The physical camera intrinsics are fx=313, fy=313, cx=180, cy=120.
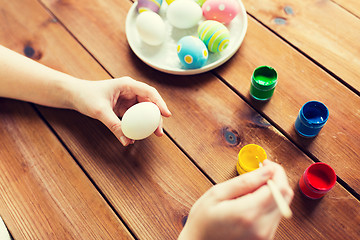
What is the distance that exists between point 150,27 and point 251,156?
1.61ft

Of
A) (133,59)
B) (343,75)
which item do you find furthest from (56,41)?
(343,75)

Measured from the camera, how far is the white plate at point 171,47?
96cm

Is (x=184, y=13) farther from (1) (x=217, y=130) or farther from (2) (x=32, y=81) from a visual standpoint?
(2) (x=32, y=81)

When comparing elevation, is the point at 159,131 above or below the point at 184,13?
below

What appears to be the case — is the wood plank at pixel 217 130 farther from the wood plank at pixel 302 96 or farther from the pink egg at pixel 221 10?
the pink egg at pixel 221 10

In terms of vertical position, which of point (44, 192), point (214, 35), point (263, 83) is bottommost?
point (44, 192)

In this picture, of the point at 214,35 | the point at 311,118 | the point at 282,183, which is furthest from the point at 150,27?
the point at 282,183

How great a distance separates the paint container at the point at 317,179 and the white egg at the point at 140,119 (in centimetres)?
39

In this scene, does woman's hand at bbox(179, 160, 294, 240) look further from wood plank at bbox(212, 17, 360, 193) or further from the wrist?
the wrist

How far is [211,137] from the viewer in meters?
0.87

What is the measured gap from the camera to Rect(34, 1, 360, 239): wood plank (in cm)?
74

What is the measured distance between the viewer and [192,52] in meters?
0.90

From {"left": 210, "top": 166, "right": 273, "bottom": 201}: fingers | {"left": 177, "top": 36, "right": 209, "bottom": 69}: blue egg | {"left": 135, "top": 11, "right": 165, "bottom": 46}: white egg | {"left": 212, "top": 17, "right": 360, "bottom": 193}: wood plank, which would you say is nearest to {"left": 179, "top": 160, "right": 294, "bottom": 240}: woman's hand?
{"left": 210, "top": 166, "right": 273, "bottom": 201}: fingers

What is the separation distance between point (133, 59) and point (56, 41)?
280mm
